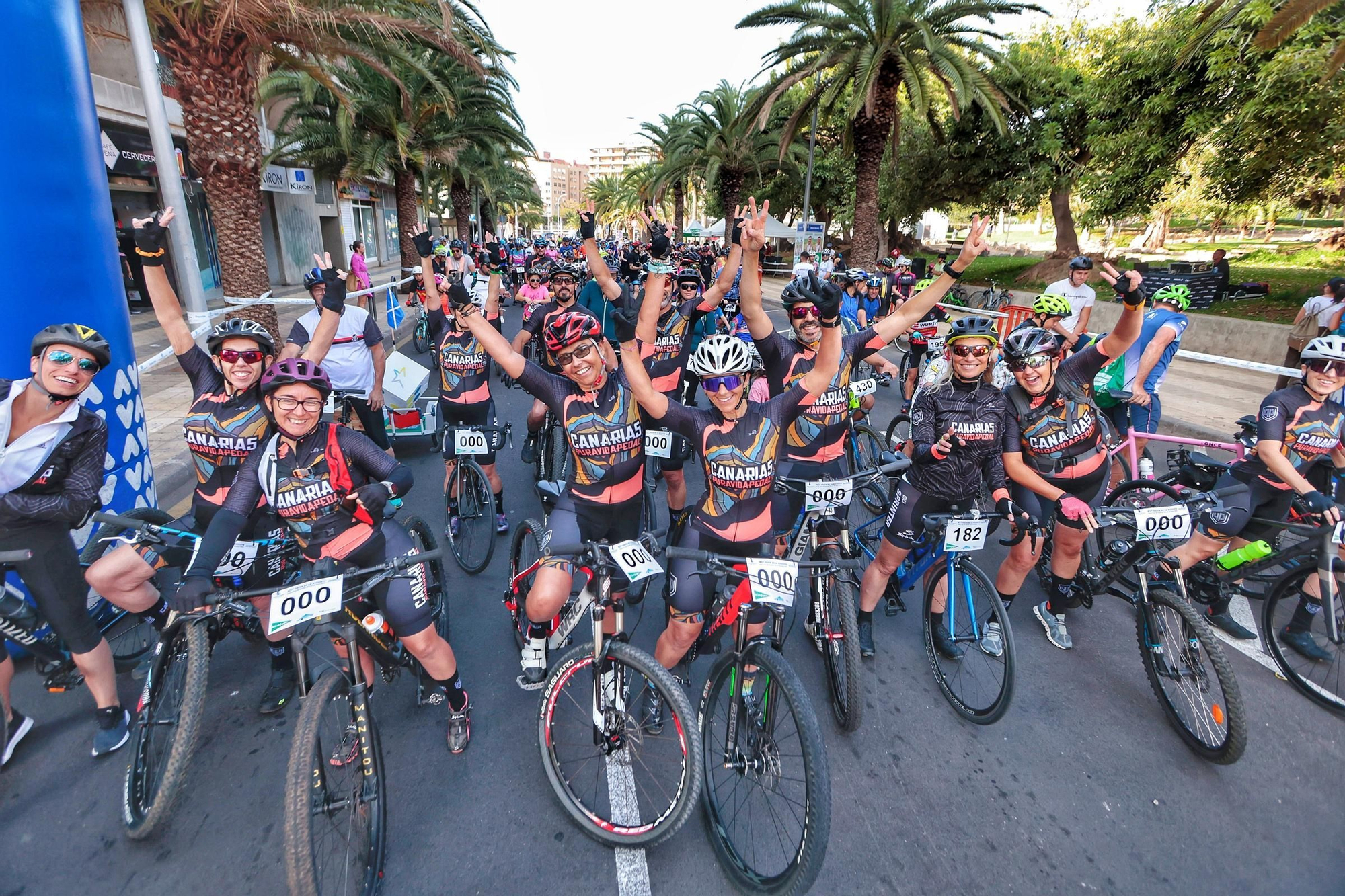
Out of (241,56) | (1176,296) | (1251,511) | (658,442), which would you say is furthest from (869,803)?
(241,56)

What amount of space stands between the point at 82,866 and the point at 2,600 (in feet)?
4.92

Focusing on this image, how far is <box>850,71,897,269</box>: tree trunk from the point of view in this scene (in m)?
18.3

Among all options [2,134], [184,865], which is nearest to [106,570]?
[184,865]

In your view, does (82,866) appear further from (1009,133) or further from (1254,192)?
(1009,133)

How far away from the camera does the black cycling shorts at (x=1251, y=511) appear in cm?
451

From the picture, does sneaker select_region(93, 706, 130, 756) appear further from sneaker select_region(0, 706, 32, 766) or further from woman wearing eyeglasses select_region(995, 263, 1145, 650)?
woman wearing eyeglasses select_region(995, 263, 1145, 650)

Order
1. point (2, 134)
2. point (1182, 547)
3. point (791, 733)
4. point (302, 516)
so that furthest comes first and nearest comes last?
point (1182, 547)
point (2, 134)
point (302, 516)
point (791, 733)

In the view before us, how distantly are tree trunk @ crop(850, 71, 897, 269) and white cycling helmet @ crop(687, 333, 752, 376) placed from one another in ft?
59.1

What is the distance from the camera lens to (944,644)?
4305mm

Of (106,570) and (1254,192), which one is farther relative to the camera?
(1254,192)

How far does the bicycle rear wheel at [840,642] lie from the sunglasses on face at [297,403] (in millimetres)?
2796

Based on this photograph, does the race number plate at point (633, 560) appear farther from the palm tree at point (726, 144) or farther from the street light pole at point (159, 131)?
the palm tree at point (726, 144)

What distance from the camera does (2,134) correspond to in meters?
4.23

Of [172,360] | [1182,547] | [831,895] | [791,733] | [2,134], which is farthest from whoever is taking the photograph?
[172,360]
